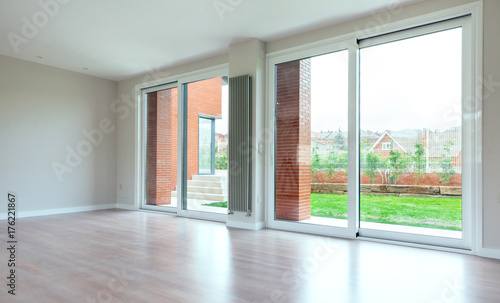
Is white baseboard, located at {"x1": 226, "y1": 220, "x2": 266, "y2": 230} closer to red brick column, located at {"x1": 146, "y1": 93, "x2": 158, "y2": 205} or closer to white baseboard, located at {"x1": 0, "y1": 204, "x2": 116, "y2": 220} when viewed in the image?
red brick column, located at {"x1": 146, "y1": 93, "x2": 158, "y2": 205}

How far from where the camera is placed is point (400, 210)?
3988mm

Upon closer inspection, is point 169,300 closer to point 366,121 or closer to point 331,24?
point 366,121

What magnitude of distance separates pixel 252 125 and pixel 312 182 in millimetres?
1232

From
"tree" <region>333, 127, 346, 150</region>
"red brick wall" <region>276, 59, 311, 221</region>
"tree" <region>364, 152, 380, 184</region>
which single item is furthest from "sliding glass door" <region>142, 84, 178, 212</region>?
"tree" <region>364, 152, 380, 184</region>

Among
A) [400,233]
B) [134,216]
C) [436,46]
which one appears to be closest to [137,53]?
[134,216]

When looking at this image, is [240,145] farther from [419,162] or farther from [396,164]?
[419,162]

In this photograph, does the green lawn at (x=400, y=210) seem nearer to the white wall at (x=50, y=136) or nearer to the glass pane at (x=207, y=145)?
the glass pane at (x=207, y=145)

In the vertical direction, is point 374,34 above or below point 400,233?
above

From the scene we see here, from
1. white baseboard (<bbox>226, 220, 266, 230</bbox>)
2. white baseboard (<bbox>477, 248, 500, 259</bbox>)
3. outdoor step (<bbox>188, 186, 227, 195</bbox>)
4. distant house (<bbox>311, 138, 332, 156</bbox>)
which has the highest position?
distant house (<bbox>311, 138, 332, 156</bbox>)

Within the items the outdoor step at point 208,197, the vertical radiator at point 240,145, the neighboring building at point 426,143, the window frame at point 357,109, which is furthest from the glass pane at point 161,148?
the neighboring building at point 426,143

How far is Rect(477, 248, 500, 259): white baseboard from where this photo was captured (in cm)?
331

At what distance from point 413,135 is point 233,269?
2590 mm

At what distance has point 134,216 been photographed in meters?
6.11

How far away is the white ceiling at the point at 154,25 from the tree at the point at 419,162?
67.6 inches
